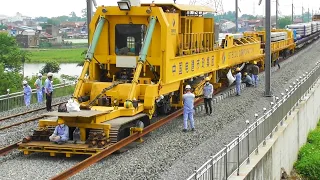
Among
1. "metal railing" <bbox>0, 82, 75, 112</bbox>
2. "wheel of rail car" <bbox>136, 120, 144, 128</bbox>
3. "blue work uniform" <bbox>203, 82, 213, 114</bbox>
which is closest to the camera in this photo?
"wheel of rail car" <bbox>136, 120, 144, 128</bbox>

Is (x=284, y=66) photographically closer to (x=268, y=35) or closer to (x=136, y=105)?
(x=268, y=35)

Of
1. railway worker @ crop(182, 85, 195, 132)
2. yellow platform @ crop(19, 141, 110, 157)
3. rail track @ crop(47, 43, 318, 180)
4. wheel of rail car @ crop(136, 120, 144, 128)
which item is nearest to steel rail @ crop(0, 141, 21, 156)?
yellow platform @ crop(19, 141, 110, 157)

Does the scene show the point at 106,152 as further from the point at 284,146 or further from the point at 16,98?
the point at 16,98

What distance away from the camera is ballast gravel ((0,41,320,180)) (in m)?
10.2

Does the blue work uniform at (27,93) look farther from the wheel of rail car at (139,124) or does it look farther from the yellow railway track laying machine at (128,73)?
the wheel of rail car at (139,124)

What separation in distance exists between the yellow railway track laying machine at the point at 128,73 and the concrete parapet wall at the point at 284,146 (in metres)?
3.20

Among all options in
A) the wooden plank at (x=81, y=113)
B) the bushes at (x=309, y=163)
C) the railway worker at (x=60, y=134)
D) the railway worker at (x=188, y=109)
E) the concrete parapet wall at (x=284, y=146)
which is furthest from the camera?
the bushes at (x=309, y=163)

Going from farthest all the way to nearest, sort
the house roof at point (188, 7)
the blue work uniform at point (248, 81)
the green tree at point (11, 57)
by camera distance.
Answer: the green tree at point (11, 57) < the blue work uniform at point (248, 81) < the house roof at point (188, 7)

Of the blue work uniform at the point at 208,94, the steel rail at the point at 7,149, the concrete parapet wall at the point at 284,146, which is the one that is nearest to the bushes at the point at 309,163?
the concrete parapet wall at the point at 284,146

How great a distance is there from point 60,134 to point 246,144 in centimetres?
424

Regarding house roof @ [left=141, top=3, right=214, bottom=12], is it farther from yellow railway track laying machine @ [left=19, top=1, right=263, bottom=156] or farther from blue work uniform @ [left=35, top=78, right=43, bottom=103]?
blue work uniform @ [left=35, top=78, right=43, bottom=103]

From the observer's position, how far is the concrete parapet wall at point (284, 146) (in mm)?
10694

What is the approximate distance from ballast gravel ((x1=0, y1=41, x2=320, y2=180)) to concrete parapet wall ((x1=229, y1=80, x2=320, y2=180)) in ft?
3.53

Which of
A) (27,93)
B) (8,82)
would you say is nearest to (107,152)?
(27,93)
